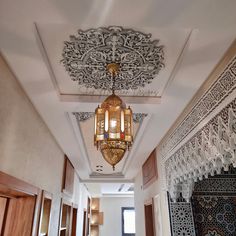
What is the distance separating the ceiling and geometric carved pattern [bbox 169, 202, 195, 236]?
1124mm

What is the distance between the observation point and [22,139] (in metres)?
1.79

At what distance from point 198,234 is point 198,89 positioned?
1897 millimetres

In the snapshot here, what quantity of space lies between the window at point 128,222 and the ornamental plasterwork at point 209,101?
883 centimetres

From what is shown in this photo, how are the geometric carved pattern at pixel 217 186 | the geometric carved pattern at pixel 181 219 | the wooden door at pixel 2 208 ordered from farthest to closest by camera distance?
the geometric carved pattern at pixel 217 186
the geometric carved pattern at pixel 181 219
the wooden door at pixel 2 208

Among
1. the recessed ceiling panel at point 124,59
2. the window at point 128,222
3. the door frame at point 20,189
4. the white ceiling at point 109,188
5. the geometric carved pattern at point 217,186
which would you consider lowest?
the window at point 128,222

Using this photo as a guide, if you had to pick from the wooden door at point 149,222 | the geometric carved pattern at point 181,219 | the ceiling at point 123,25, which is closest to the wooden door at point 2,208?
the ceiling at point 123,25

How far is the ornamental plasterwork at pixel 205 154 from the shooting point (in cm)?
137

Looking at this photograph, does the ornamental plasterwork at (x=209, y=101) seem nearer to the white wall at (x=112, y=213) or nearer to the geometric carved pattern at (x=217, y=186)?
the geometric carved pattern at (x=217, y=186)

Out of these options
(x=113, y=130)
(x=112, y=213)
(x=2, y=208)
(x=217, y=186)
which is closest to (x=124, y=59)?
(x=113, y=130)

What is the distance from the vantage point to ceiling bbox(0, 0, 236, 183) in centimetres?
107

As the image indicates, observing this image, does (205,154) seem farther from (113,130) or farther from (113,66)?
(113,66)

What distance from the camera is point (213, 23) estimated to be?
1.16 meters

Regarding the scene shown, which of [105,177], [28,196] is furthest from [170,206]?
[105,177]

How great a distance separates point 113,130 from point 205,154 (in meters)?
0.87
